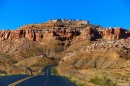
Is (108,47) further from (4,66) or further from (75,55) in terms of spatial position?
(4,66)

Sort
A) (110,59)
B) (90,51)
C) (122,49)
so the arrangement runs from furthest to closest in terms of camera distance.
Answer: (90,51), (122,49), (110,59)

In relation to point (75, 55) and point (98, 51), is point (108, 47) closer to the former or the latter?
point (98, 51)

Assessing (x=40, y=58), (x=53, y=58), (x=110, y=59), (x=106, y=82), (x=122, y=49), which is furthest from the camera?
(x=53, y=58)

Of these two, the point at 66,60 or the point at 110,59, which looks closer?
the point at 110,59

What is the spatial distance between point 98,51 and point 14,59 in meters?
62.8

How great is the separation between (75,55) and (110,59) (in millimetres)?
29766

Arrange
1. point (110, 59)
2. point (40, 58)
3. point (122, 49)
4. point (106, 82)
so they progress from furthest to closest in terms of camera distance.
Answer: point (40, 58)
point (122, 49)
point (110, 59)
point (106, 82)

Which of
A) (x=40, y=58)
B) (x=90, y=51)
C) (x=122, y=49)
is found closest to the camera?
(x=122, y=49)

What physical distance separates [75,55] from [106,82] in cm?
13258

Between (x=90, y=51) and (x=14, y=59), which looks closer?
(x=90, y=51)

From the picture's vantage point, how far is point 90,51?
156625 mm

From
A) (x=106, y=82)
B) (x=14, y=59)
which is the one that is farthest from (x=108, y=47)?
(x=106, y=82)

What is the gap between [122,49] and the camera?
14688cm

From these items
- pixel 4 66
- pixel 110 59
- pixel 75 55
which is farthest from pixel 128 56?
pixel 4 66
